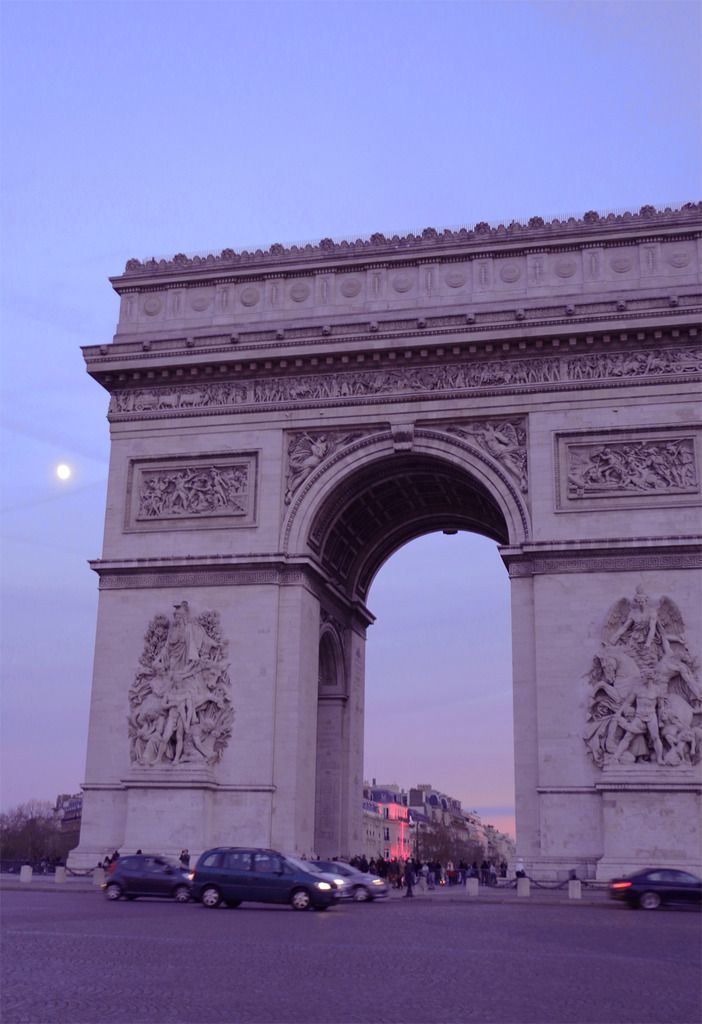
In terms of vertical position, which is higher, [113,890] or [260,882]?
[260,882]

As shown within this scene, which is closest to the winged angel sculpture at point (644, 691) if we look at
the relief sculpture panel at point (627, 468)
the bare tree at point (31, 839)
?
the relief sculpture panel at point (627, 468)

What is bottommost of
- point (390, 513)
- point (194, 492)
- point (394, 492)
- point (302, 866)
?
point (302, 866)

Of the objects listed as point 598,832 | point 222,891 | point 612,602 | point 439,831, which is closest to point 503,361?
point 612,602

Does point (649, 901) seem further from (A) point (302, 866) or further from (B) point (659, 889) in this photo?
(A) point (302, 866)

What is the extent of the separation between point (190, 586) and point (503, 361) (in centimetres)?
1085

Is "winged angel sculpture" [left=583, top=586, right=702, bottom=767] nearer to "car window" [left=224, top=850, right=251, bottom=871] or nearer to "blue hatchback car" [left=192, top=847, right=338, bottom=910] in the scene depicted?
"blue hatchback car" [left=192, top=847, right=338, bottom=910]

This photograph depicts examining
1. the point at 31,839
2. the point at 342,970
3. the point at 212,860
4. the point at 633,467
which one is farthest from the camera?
the point at 31,839

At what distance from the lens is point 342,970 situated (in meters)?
12.4

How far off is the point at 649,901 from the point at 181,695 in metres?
13.5

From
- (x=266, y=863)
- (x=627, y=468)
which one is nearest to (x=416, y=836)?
(x=627, y=468)

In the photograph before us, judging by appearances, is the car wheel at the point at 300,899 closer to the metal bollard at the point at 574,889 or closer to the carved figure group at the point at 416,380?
the metal bollard at the point at 574,889

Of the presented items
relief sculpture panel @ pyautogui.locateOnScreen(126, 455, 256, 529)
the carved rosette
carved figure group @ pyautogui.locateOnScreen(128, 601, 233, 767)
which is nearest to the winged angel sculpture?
the carved rosette

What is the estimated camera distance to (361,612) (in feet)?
135

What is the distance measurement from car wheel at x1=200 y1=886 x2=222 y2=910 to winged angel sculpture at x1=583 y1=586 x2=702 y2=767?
10633 mm
